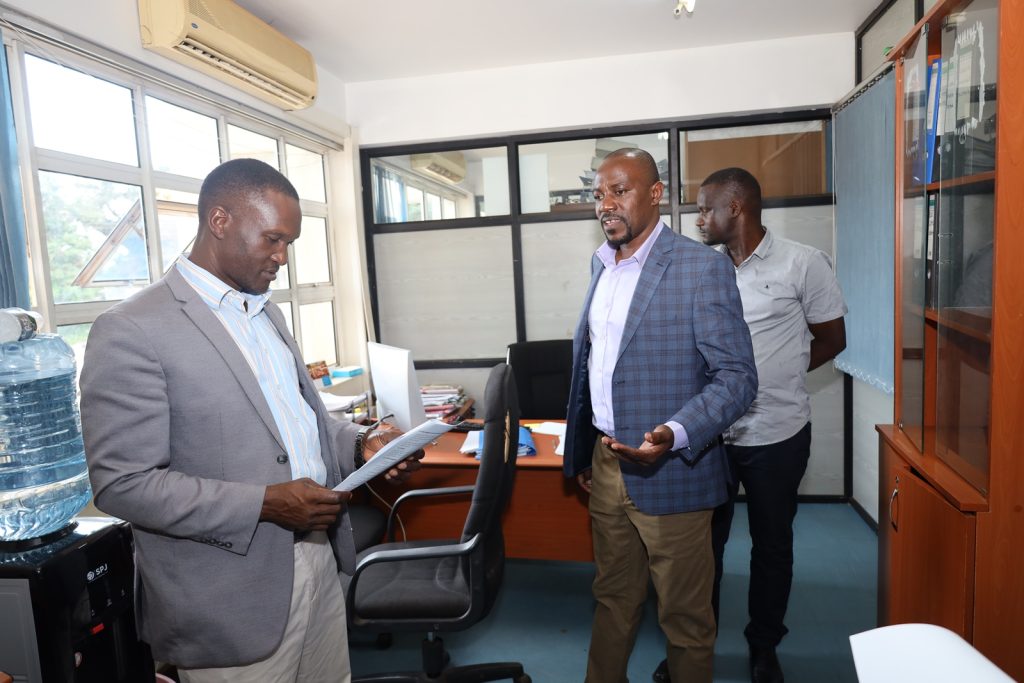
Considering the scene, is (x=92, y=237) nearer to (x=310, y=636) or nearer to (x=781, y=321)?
(x=310, y=636)

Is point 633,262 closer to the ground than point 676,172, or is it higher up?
closer to the ground

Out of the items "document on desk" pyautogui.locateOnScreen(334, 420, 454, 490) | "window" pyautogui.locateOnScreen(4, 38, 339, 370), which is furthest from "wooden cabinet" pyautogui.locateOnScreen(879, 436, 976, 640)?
"window" pyautogui.locateOnScreen(4, 38, 339, 370)

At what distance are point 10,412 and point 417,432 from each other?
4.29 feet

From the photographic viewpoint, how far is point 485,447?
1733 millimetres

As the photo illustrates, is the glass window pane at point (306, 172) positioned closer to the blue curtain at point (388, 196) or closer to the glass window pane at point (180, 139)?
the blue curtain at point (388, 196)

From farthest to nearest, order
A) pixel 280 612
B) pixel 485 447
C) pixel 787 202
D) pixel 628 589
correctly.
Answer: pixel 787 202 < pixel 628 589 < pixel 485 447 < pixel 280 612

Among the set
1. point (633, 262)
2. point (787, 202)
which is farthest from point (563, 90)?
point (633, 262)

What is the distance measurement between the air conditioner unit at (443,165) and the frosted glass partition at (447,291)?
0.38 m

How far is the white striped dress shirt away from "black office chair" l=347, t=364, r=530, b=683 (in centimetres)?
48

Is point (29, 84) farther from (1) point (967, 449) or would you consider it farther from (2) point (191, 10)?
(1) point (967, 449)

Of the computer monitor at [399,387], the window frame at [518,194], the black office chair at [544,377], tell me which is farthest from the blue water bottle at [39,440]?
the window frame at [518,194]

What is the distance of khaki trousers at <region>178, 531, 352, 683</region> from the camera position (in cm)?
130

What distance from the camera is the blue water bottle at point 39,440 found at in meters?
1.75

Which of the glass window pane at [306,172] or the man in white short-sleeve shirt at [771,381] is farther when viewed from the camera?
the glass window pane at [306,172]
